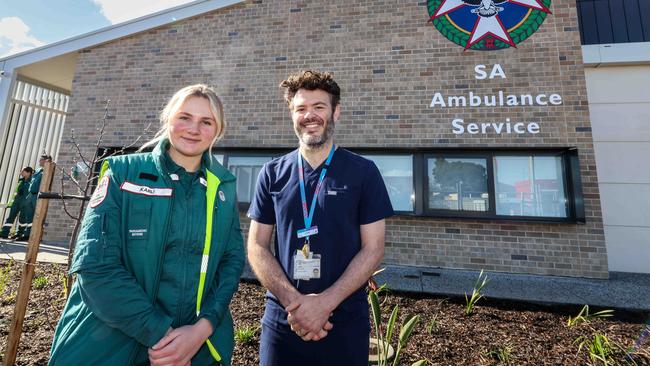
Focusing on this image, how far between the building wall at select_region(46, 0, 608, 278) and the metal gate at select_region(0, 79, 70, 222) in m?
2.46

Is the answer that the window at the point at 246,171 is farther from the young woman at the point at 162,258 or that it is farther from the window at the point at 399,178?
the young woman at the point at 162,258

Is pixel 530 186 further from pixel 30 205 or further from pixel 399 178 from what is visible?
pixel 30 205

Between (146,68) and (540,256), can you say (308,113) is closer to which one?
(540,256)

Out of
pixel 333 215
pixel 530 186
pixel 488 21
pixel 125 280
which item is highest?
pixel 488 21

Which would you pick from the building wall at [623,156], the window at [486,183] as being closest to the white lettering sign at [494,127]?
the window at [486,183]

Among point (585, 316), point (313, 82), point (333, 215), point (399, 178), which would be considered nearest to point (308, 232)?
point (333, 215)

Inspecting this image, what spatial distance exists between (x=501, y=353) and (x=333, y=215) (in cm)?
212

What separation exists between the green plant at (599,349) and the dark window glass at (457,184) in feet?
10.7

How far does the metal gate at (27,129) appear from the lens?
27.9 ft

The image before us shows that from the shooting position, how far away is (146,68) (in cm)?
756

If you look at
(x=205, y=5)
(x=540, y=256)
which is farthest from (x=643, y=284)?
(x=205, y=5)

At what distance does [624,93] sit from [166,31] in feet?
35.7

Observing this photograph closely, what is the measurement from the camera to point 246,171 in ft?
22.6

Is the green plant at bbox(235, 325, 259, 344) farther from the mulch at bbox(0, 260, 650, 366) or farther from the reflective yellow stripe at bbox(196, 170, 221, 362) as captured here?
the reflective yellow stripe at bbox(196, 170, 221, 362)
